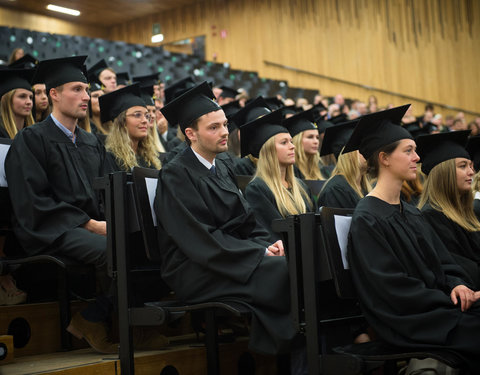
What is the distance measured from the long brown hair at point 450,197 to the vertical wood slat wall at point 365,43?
12.1 meters

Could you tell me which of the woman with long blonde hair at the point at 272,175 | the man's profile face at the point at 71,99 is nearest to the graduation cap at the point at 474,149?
the woman with long blonde hair at the point at 272,175

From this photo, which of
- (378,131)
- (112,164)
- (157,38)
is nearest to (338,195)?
(378,131)

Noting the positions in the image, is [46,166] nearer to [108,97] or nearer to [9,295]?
[9,295]

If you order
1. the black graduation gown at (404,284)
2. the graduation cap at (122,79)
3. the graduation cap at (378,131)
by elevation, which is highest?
the graduation cap at (122,79)

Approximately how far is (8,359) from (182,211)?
3.77ft

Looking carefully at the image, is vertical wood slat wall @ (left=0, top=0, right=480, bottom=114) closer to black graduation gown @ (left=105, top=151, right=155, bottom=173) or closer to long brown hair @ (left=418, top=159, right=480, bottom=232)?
black graduation gown @ (left=105, top=151, right=155, bottom=173)

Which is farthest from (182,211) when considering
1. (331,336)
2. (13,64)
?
(13,64)

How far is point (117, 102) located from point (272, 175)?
4.73 ft

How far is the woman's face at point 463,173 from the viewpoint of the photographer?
379 cm

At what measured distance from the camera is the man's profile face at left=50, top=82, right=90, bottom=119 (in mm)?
3957

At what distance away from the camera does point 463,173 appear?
379 centimetres

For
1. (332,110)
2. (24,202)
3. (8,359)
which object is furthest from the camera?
(332,110)

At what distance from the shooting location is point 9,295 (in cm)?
358

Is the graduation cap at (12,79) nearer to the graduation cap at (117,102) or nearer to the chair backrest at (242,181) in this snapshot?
the graduation cap at (117,102)
